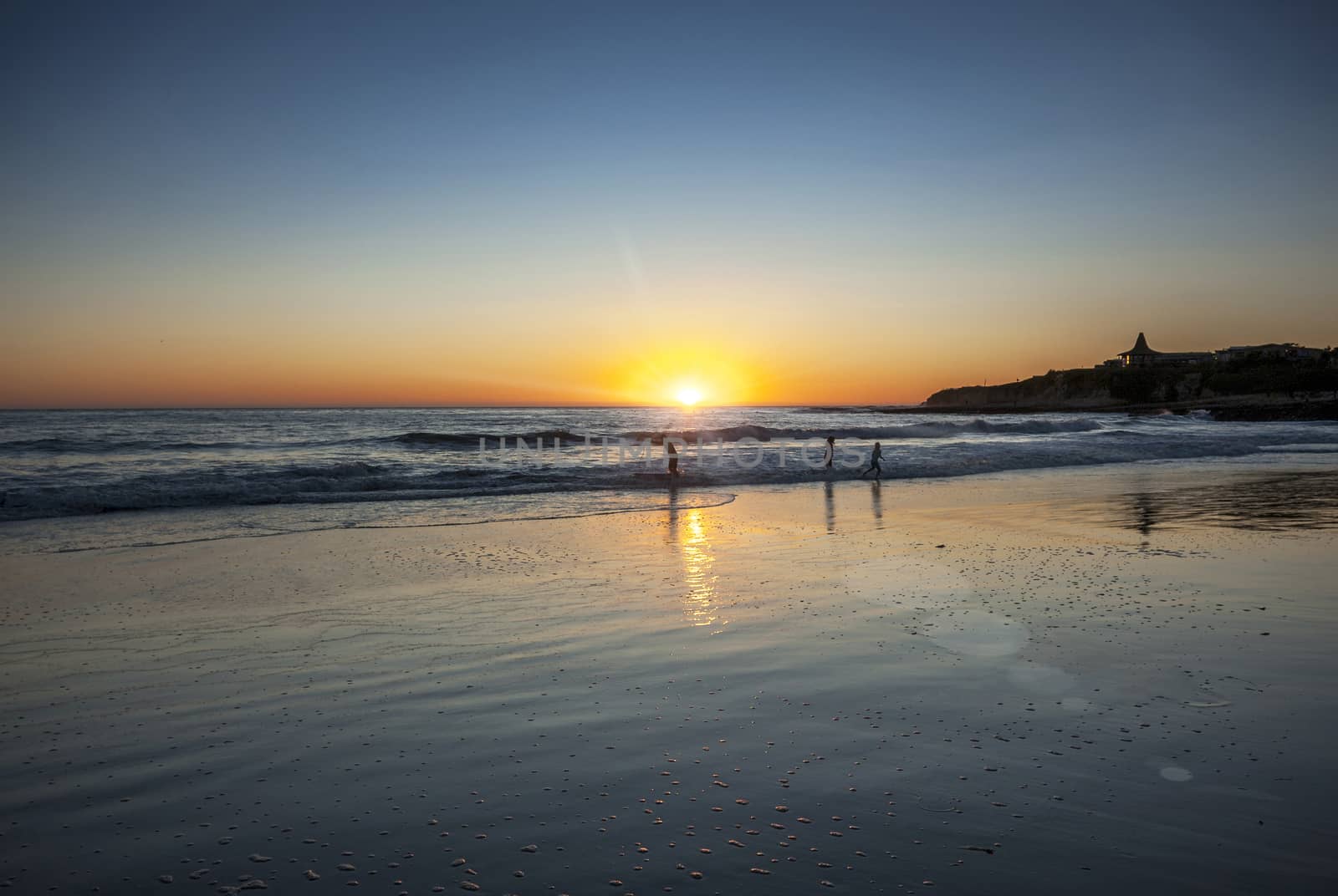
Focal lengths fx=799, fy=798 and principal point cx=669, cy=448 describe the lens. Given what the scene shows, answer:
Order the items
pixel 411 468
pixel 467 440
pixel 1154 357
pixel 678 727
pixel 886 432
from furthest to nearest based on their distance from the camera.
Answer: pixel 1154 357
pixel 886 432
pixel 467 440
pixel 411 468
pixel 678 727

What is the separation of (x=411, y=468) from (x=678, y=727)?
2738 cm

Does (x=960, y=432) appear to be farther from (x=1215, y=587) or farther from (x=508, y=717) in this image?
(x=508, y=717)

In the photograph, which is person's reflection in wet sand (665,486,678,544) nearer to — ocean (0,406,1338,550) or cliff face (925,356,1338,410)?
ocean (0,406,1338,550)

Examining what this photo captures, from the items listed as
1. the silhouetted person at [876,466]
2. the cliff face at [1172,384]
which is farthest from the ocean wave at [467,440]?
the cliff face at [1172,384]

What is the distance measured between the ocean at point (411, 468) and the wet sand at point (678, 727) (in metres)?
8.14

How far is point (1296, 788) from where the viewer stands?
4.22m

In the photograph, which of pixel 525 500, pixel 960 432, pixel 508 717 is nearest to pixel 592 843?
pixel 508 717

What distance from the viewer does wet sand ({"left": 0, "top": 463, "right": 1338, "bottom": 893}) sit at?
3.65 metres

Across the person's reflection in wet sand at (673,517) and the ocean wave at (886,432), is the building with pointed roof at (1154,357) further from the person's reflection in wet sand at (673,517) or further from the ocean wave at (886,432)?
the person's reflection in wet sand at (673,517)

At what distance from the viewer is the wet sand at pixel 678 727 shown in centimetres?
365

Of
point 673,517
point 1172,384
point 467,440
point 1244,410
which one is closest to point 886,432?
point 467,440

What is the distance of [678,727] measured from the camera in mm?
5215

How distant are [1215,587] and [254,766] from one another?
32.0ft

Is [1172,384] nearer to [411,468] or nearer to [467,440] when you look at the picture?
[467,440]
